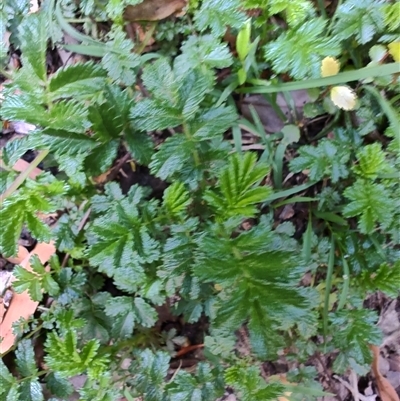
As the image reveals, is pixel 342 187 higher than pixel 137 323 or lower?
higher

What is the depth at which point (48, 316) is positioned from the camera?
132 centimetres

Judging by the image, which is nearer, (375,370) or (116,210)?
(116,210)

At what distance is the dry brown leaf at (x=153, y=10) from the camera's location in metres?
1.35

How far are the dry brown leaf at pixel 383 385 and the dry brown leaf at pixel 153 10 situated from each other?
1.08m

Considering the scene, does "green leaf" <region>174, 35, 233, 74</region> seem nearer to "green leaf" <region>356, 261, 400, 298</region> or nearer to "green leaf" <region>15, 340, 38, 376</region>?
"green leaf" <region>356, 261, 400, 298</region>

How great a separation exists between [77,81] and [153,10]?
0.39 m

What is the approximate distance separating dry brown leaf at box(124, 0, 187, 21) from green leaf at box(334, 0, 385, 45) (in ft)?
1.44

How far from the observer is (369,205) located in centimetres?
113

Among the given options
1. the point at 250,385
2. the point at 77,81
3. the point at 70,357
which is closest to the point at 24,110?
the point at 77,81

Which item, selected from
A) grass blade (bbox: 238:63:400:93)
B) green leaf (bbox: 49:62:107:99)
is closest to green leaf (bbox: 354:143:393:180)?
grass blade (bbox: 238:63:400:93)

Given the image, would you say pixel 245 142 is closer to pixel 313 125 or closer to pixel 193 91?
pixel 313 125

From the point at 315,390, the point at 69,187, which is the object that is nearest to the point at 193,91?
the point at 69,187

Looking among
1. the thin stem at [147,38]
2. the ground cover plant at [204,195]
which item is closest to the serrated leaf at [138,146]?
the ground cover plant at [204,195]

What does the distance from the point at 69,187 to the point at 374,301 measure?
0.88 metres
